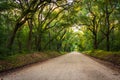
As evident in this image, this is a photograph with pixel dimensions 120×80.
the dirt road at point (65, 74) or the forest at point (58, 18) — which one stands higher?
the forest at point (58, 18)

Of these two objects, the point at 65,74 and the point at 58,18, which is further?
the point at 58,18

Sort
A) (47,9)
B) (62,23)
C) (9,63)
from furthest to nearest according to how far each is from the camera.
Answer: (62,23) < (47,9) < (9,63)

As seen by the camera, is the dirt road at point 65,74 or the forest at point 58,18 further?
the forest at point 58,18

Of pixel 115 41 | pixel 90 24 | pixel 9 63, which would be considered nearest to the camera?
pixel 9 63

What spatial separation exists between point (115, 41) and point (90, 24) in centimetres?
976

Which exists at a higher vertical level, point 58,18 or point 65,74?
point 58,18

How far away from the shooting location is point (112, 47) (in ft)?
167

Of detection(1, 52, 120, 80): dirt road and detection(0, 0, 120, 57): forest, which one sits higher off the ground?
detection(0, 0, 120, 57): forest

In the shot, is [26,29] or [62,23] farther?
[26,29]

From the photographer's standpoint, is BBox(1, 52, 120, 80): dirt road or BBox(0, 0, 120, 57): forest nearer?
BBox(1, 52, 120, 80): dirt road

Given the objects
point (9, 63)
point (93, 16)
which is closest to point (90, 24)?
point (93, 16)

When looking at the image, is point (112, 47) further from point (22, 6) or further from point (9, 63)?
point (9, 63)

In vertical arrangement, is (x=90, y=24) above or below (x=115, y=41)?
above

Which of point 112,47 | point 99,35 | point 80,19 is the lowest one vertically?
point 112,47
